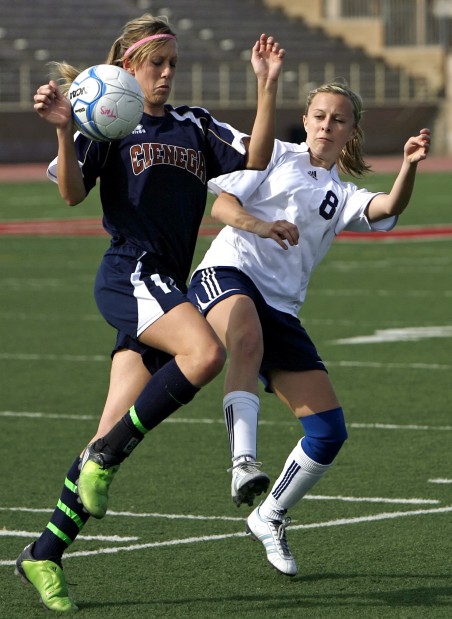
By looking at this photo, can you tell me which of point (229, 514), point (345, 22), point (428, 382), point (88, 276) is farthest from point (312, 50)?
point (229, 514)

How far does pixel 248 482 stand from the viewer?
532 cm

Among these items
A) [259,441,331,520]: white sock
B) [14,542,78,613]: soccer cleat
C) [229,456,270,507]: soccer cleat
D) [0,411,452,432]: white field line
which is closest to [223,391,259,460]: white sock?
[229,456,270,507]: soccer cleat

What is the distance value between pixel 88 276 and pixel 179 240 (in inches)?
526

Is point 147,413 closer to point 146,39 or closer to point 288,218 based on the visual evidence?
Answer: point 288,218

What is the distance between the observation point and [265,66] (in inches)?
239

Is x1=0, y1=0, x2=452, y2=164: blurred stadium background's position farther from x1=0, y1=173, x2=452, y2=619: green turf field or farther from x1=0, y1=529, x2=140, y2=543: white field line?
x1=0, y1=529, x2=140, y2=543: white field line

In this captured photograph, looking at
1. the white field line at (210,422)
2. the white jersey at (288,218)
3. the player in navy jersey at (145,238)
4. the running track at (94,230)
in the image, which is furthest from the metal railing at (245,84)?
the player in navy jersey at (145,238)

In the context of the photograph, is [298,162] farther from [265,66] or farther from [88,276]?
[88,276]

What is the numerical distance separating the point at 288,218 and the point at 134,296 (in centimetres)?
90

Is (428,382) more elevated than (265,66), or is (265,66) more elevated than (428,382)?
(265,66)

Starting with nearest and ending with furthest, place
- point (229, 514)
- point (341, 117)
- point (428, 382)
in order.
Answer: point (341, 117)
point (229, 514)
point (428, 382)

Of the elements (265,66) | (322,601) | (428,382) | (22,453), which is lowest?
(428,382)

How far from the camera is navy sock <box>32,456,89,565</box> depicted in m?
5.59

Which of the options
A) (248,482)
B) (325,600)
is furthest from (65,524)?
(325,600)
